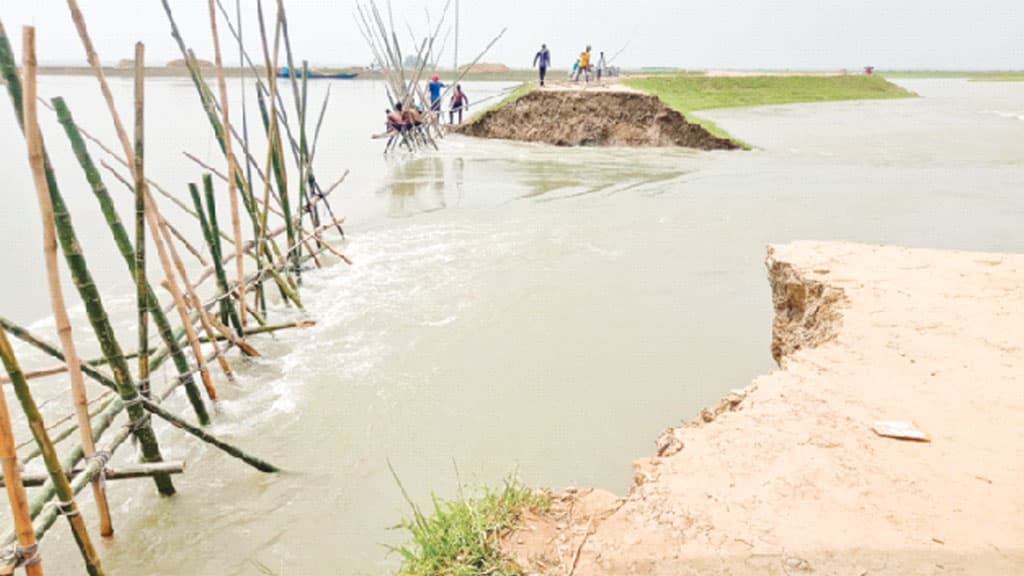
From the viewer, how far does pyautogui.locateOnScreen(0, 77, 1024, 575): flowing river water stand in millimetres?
3088

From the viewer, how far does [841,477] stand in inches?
96.0

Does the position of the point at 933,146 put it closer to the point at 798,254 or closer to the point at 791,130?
the point at 791,130

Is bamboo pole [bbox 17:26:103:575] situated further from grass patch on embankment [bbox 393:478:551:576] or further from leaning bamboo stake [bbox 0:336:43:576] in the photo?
grass patch on embankment [bbox 393:478:551:576]

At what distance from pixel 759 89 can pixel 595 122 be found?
20409 mm

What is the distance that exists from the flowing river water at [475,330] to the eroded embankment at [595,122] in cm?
442

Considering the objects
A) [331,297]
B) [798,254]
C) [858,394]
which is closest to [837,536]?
[858,394]

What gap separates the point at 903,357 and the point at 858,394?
58 centimetres

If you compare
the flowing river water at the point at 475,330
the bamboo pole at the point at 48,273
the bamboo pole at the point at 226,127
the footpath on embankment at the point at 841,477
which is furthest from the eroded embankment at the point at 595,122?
the bamboo pole at the point at 48,273

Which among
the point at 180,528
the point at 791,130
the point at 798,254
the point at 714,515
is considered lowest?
the point at 180,528

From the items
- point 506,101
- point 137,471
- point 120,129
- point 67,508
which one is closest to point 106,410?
point 137,471

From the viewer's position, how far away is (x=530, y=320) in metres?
5.50

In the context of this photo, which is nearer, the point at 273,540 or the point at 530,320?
the point at 273,540

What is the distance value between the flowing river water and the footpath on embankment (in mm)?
782

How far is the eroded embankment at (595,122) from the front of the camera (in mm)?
17266
